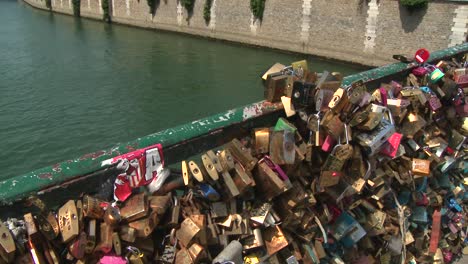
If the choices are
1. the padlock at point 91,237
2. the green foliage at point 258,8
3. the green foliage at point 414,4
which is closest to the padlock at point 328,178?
the padlock at point 91,237

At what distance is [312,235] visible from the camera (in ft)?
6.15

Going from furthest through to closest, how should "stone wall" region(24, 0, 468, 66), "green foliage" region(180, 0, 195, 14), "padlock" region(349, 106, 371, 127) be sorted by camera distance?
"green foliage" region(180, 0, 195, 14) < "stone wall" region(24, 0, 468, 66) < "padlock" region(349, 106, 371, 127)

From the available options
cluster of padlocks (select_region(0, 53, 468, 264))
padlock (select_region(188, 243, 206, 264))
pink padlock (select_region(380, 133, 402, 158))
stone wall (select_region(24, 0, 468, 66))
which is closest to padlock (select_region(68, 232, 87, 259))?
cluster of padlocks (select_region(0, 53, 468, 264))

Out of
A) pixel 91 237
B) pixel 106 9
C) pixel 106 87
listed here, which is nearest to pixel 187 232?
pixel 91 237

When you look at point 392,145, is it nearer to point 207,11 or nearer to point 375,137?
point 375,137

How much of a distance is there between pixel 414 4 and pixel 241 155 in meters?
17.1

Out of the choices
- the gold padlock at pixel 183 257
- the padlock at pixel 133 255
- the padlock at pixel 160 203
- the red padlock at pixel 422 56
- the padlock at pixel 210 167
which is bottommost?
the gold padlock at pixel 183 257

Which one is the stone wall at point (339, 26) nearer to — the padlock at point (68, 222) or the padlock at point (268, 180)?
the padlock at point (268, 180)

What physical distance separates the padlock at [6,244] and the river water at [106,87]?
8.56m

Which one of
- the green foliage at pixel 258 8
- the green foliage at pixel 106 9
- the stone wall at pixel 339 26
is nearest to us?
the stone wall at pixel 339 26

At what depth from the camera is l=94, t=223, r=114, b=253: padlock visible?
1.29 metres

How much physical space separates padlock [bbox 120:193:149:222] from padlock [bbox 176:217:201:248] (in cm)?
15

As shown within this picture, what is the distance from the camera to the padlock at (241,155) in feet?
5.26

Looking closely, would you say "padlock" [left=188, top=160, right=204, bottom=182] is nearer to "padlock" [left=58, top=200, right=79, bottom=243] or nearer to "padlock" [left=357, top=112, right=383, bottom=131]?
"padlock" [left=58, top=200, right=79, bottom=243]
